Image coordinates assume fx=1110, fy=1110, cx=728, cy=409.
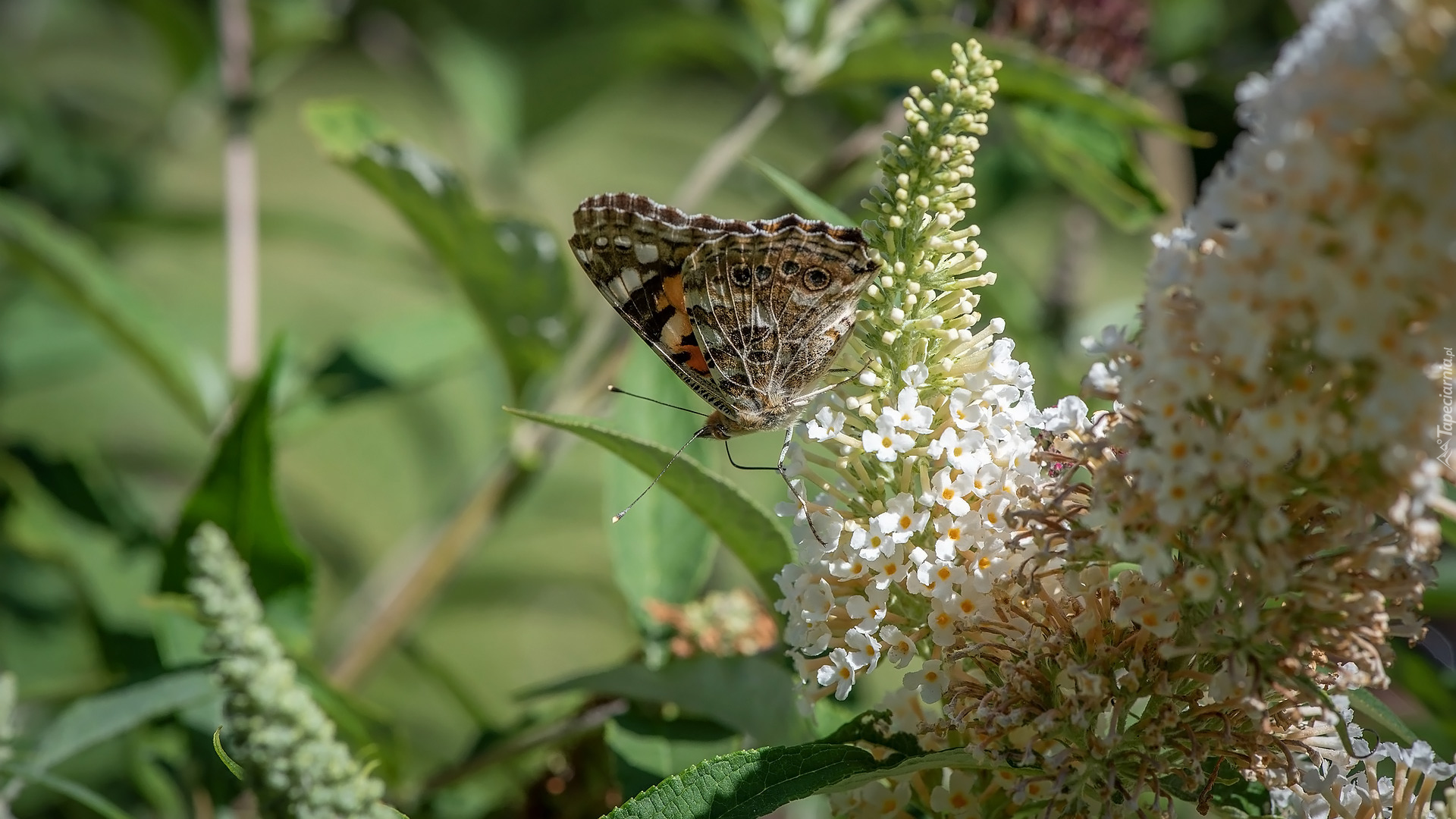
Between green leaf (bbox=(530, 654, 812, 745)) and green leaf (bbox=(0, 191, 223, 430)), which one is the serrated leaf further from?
green leaf (bbox=(0, 191, 223, 430))

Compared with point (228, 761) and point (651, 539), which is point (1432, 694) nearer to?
point (651, 539)

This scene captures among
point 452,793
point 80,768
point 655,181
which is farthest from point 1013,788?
point 655,181

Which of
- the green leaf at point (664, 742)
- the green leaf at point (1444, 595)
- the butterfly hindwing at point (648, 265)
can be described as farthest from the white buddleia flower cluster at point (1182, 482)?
the green leaf at point (1444, 595)

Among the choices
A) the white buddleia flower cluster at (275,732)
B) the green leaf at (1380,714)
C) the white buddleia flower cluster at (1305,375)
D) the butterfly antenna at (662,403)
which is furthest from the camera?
the butterfly antenna at (662,403)

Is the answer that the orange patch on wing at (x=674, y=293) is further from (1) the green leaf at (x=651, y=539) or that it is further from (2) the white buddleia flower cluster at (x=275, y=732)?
(2) the white buddleia flower cluster at (x=275, y=732)

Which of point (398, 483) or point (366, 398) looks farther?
point (398, 483)

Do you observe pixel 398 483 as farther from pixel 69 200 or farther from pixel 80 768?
pixel 80 768
